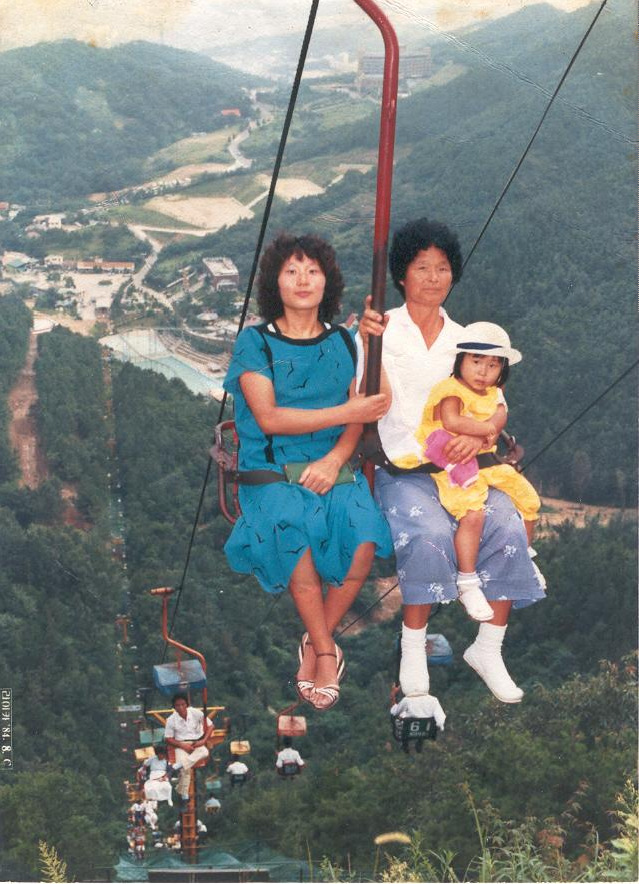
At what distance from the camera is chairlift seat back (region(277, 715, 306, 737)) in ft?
21.2

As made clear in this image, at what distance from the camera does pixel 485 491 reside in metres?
5.75

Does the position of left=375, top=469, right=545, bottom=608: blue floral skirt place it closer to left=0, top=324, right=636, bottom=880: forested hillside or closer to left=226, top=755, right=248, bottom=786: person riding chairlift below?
left=0, top=324, right=636, bottom=880: forested hillside

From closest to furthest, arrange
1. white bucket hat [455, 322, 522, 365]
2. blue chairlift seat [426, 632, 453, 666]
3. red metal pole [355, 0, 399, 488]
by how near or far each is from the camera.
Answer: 1. red metal pole [355, 0, 399, 488]
2. white bucket hat [455, 322, 522, 365]
3. blue chairlift seat [426, 632, 453, 666]

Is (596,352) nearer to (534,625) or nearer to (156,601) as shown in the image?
(534,625)

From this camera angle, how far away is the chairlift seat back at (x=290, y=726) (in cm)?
645

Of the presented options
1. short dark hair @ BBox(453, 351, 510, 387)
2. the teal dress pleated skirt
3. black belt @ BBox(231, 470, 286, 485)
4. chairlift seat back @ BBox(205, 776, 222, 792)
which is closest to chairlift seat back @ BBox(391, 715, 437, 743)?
the teal dress pleated skirt

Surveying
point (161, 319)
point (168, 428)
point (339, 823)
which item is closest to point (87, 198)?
point (161, 319)

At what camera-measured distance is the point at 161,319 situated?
24.5ft

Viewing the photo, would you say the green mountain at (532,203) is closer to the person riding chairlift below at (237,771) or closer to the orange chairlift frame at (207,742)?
the orange chairlift frame at (207,742)

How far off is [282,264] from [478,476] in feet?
3.35

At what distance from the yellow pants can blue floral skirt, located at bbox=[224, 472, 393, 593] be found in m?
0.25

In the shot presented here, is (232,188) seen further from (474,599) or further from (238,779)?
(238,779)

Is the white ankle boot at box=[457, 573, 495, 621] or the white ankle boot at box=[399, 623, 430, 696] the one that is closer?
the white ankle boot at box=[457, 573, 495, 621]

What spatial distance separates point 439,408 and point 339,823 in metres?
3.13
